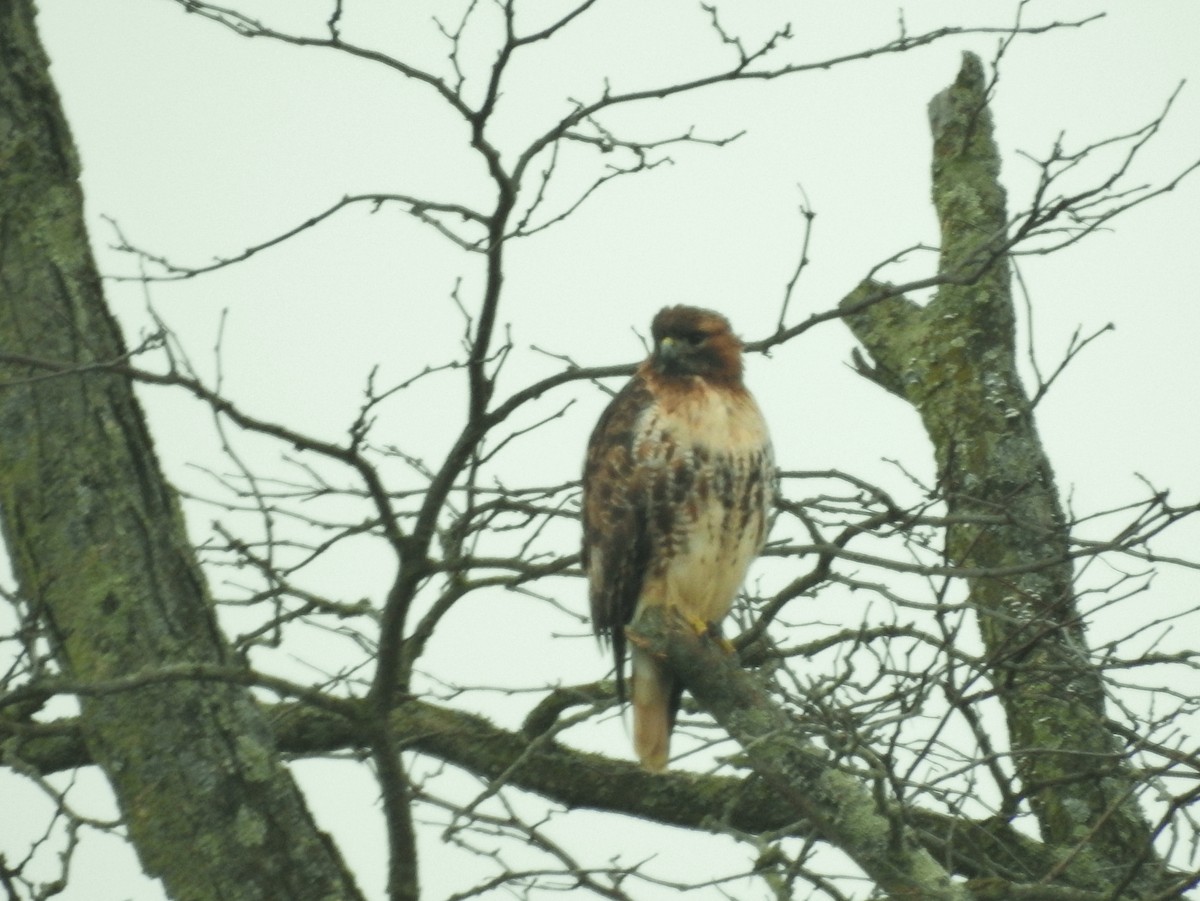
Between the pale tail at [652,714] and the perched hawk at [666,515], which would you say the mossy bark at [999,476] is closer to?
the perched hawk at [666,515]

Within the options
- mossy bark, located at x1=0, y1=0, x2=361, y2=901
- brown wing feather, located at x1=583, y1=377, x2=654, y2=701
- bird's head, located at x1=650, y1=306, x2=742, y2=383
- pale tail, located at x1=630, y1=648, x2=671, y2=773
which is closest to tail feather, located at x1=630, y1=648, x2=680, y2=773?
pale tail, located at x1=630, y1=648, x2=671, y2=773

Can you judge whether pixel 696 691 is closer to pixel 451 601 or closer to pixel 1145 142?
pixel 451 601

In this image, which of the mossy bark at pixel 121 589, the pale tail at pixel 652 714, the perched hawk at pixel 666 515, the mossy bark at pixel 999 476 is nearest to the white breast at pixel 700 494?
the perched hawk at pixel 666 515

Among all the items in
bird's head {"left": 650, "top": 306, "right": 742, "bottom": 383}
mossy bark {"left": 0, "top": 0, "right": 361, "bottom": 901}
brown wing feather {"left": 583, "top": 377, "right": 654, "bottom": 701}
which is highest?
bird's head {"left": 650, "top": 306, "right": 742, "bottom": 383}

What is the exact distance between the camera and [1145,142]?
465 cm

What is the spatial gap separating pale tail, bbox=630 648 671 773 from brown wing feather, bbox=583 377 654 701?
0.12 m

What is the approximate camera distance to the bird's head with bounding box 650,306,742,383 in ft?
18.1

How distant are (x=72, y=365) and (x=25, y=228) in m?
0.92

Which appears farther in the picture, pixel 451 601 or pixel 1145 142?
pixel 1145 142

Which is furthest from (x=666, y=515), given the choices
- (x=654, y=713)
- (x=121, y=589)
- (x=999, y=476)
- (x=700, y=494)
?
(x=121, y=589)

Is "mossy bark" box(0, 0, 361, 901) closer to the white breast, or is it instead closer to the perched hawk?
the perched hawk

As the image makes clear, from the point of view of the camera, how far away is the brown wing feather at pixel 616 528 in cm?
518

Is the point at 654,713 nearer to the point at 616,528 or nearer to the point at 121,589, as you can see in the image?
the point at 616,528

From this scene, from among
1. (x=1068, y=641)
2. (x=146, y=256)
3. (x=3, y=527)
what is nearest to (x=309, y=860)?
(x=3, y=527)
